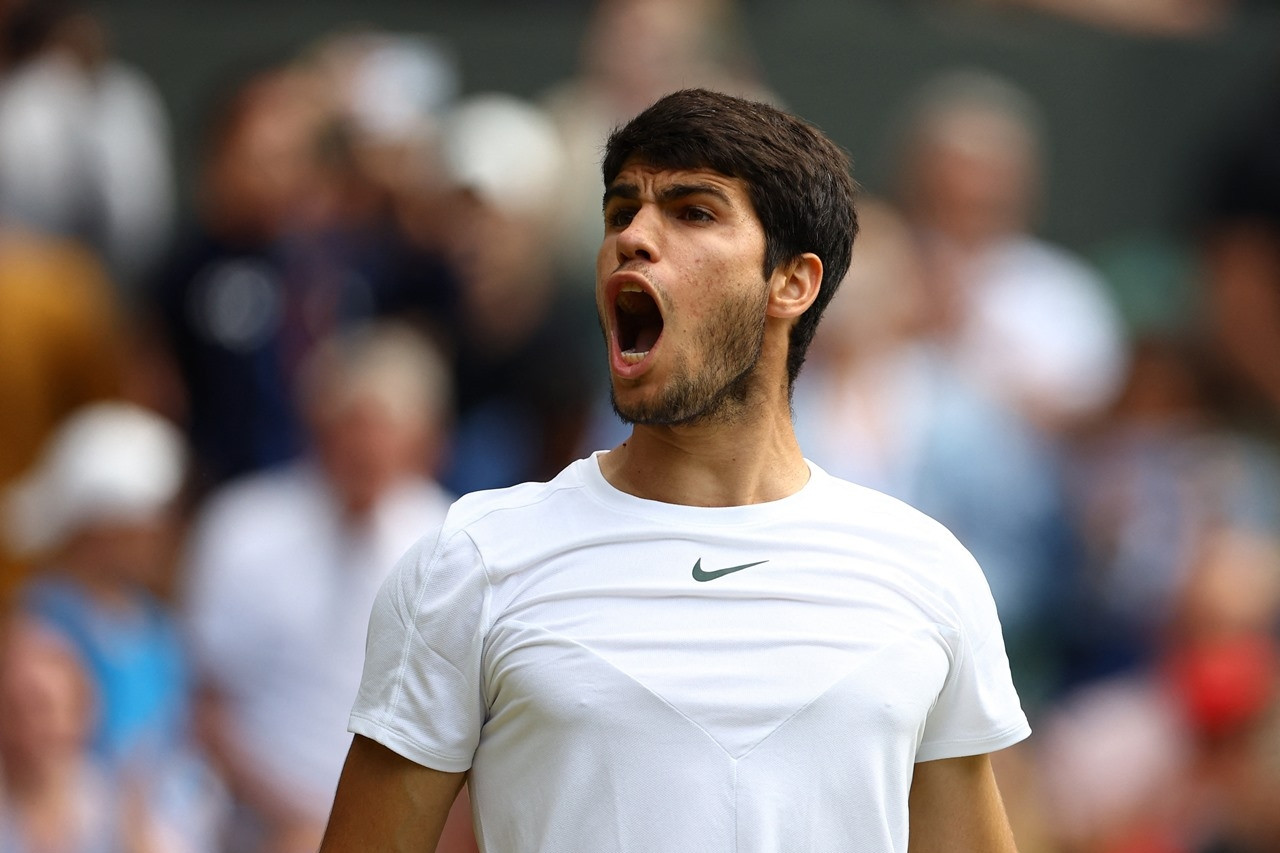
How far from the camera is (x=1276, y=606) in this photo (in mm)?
6098

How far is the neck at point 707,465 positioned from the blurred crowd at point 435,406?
2656 millimetres

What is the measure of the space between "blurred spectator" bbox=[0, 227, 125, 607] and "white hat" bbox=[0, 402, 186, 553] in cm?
10

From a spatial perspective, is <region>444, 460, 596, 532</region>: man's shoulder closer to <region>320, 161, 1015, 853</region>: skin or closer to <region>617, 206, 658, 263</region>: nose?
<region>320, 161, 1015, 853</region>: skin

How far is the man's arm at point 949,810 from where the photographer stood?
2701mm

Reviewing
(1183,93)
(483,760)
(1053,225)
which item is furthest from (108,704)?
(1183,93)

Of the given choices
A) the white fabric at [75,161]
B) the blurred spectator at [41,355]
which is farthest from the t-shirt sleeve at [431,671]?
the white fabric at [75,161]

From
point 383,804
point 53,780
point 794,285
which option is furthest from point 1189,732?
point 383,804

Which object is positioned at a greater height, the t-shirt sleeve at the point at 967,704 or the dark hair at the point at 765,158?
the dark hair at the point at 765,158

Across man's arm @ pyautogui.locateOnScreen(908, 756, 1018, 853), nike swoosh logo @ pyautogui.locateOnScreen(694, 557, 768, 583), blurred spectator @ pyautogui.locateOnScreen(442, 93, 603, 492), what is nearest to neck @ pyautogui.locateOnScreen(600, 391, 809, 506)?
nike swoosh logo @ pyautogui.locateOnScreen(694, 557, 768, 583)

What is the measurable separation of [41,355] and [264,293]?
75cm

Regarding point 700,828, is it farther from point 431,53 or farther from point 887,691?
point 431,53

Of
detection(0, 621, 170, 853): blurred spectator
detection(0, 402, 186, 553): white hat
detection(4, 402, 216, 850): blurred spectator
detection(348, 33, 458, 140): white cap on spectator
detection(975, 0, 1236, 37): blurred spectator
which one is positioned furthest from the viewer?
detection(975, 0, 1236, 37): blurred spectator

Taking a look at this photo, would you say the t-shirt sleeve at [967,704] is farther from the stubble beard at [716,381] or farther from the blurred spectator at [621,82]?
the blurred spectator at [621,82]

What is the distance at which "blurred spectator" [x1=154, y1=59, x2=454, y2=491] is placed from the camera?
20.5 feet
